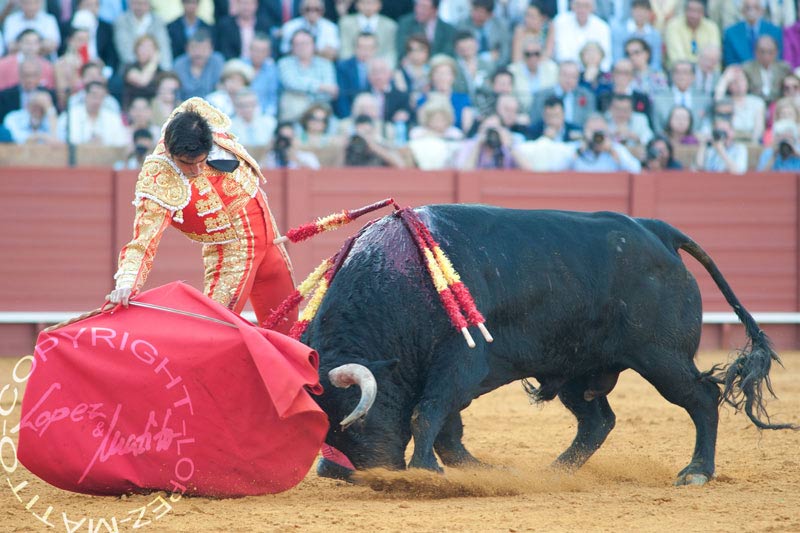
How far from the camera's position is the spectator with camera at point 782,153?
8.65m

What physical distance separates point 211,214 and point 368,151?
14.7 feet

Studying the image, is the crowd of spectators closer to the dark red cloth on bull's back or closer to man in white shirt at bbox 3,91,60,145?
man in white shirt at bbox 3,91,60,145

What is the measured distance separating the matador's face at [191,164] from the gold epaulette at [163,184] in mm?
21

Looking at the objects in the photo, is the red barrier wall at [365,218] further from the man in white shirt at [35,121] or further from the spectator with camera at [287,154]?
the man in white shirt at [35,121]

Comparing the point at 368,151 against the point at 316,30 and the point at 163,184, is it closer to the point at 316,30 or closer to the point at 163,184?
the point at 316,30

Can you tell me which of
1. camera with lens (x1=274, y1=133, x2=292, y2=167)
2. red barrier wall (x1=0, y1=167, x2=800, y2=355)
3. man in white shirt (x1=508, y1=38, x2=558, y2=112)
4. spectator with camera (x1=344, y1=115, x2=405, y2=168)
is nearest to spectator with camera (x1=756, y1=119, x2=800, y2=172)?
red barrier wall (x1=0, y1=167, x2=800, y2=355)

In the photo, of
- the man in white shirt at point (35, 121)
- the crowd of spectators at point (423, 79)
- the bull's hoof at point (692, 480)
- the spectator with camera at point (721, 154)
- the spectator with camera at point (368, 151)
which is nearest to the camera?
the bull's hoof at point (692, 480)

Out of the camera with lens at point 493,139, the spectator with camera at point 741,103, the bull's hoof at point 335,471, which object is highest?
the spectator with camera at point 741,103

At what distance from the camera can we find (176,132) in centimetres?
337

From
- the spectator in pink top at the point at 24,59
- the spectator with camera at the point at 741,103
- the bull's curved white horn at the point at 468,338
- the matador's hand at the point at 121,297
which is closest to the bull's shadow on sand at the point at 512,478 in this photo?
the bull's curved white horn at the point at 468,338

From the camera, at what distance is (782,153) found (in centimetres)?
873

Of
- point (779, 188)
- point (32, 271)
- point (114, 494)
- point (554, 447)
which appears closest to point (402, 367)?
point (114, 494)

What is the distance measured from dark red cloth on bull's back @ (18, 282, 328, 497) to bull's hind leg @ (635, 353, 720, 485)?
122cm

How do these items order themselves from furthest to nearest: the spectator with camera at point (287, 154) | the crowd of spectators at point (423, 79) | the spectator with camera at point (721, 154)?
1. the spectator with camera at point (721, 154)
2. the spectator with camera at point (287, 154)
3. the crowd of spectators at point (423, 79)
